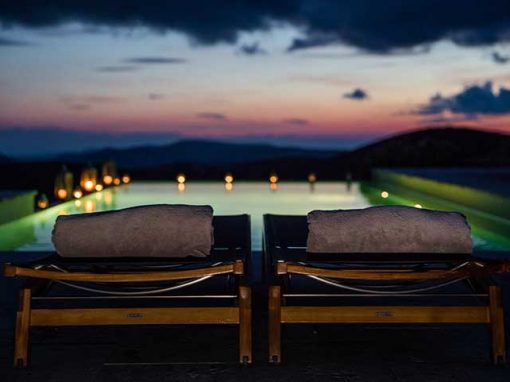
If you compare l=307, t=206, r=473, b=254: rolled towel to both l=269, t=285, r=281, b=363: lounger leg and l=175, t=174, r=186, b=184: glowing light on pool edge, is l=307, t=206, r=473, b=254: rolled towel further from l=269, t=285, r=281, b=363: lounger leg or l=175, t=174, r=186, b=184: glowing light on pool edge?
l=175, t=174, r=186, b=184: glowing light on pool edge

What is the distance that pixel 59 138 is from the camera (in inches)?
955

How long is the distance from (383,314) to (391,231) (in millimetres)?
372

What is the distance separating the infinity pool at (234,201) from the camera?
816 centimetres

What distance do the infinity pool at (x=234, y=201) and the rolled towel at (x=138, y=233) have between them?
4.17 meters

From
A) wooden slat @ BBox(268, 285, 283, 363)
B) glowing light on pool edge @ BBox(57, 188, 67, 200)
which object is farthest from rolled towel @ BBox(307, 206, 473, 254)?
glowing light on pool edge @ BBox(57, 188, 67, 200)

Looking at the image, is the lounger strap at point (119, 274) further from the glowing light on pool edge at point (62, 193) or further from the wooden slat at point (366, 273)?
the glowing light on pool edge at point (62, 193)

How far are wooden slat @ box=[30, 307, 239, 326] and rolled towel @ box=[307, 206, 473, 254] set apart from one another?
20.9 inches

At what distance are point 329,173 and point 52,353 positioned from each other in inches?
704

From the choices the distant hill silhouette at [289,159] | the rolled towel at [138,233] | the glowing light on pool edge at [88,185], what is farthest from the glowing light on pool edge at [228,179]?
the rolled towel at [138,233]

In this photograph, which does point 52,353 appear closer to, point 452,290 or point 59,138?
point 452,290

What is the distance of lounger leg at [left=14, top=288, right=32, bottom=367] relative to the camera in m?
2.83

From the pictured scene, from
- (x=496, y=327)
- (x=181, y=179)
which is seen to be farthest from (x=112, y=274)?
(x=181, y=179)

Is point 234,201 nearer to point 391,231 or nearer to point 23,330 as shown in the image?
point 391,231

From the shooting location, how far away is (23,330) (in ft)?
9.32
